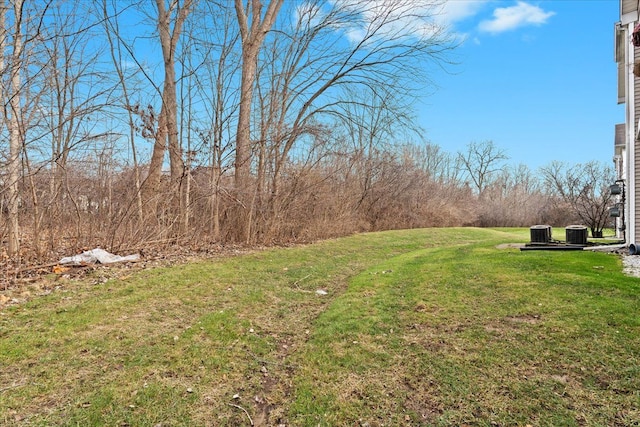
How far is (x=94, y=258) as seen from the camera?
584 centimetres

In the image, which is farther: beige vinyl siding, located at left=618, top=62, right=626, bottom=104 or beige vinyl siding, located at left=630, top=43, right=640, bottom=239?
beige vinyl siding, located at left=618, top=62, right=626, bottom=104

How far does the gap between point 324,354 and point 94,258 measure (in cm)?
453

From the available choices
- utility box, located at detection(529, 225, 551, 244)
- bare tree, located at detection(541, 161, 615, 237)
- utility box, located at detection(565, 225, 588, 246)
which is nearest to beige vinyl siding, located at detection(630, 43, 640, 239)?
utility box, located at detection(565, 225, 588, 246)

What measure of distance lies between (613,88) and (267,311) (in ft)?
52.6

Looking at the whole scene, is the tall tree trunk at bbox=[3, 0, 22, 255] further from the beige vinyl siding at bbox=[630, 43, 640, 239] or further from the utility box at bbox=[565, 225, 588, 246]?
the utility box at bbox=[565, 225, 588, 246]

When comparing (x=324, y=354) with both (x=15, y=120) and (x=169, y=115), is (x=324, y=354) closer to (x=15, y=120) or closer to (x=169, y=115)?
(x=15, y=120)

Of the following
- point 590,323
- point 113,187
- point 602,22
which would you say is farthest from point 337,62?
point 590,323

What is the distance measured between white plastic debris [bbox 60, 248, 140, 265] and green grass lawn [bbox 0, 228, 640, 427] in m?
0.77

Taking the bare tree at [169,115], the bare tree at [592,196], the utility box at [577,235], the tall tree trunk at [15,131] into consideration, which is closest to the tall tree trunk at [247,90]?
the bare tree at [169,115]

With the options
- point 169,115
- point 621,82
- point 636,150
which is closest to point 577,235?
point 636,150

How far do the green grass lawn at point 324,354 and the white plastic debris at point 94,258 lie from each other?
30.4 inches

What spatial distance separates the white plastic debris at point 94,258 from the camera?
550cm

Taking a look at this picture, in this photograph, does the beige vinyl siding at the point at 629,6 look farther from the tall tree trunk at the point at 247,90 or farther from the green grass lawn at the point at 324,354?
the tall tree trunk at the point at 247,90

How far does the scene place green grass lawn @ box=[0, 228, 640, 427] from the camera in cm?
248
